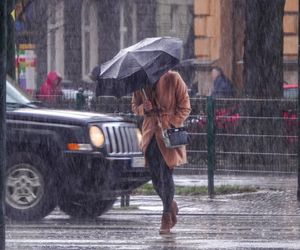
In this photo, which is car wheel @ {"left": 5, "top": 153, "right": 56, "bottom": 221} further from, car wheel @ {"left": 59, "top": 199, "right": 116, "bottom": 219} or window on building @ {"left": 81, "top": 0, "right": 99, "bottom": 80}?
window on building @ {"left": 81, "top": 0, "right": 99, "bottom": 80}

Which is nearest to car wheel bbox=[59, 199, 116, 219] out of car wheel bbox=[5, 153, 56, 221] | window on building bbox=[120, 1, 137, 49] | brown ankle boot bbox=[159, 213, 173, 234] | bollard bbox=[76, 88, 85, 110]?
car wheel bbox=[5, 153, 56, 221]

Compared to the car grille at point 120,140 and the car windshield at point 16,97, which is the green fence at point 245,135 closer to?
the car windshield at point 16,97

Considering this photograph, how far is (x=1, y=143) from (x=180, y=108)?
5396 mm

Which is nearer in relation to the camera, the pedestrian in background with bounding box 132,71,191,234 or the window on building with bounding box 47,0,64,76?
the pedestrian in background with bounding box 132,71,191,234

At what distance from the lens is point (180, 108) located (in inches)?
494

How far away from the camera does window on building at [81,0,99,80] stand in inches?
1843

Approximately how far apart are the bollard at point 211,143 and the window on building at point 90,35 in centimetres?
2962

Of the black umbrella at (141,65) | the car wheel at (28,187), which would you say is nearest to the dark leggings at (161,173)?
the black umbrella at (141,65)

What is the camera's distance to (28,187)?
534 inches

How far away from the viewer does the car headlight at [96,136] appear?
13594 millimetres

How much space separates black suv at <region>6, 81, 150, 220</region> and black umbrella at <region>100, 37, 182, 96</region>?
80cm

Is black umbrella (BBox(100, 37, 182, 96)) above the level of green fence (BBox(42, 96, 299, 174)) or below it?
above

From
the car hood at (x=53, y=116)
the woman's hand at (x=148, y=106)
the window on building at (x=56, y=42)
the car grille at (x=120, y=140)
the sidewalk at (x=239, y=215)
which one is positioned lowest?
the sidewalk at (x=239, y=215)

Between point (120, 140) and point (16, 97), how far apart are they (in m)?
1.41
